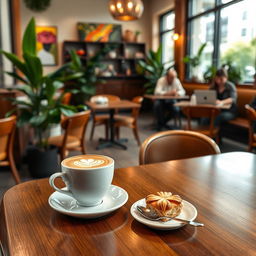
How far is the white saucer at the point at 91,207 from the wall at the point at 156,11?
800 centimetres

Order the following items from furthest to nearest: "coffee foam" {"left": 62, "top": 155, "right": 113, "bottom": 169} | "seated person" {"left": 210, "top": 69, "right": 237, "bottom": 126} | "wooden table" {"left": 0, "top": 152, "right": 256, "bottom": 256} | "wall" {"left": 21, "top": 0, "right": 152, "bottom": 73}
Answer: "wall" {"left": 21, "top": 0, "right": 152, "bottom": 73}
"seated person" {"left": 210, "top": 69, "right": 237, "bottom": 126}
"coffee foam" {"left": 62, "top": 155, "right": 113, "bottom": 169}
"wooden table" {"left": 0, "top": 152, "right": 256, "bottom": 256}

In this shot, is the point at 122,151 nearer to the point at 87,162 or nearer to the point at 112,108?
the point at 112,108

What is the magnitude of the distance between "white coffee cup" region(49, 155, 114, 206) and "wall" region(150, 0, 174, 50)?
8.03m

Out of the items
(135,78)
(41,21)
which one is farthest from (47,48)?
(135,78)

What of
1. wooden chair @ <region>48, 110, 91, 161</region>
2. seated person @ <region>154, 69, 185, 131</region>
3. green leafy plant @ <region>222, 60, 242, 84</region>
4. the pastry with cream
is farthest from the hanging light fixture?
the pastry with cream

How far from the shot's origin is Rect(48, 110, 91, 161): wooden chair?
9.69 feet

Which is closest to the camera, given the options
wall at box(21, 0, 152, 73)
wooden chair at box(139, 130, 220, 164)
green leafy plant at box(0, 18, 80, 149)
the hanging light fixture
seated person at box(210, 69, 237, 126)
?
wooden chair at box(139, 130, 220, 164)

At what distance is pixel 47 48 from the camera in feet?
26.8

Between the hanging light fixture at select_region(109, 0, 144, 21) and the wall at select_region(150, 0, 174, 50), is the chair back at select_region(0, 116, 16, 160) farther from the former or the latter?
the wall at select_region(150, 0, 174, 50)

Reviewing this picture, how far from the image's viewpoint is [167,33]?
8.58m

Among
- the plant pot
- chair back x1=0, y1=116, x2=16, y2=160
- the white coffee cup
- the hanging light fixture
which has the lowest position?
the plant pot

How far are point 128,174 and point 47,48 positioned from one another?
26.1ft

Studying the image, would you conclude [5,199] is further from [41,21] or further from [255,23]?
[41,21]

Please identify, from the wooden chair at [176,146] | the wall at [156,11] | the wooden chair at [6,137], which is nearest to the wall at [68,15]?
the wall at [156,11]
